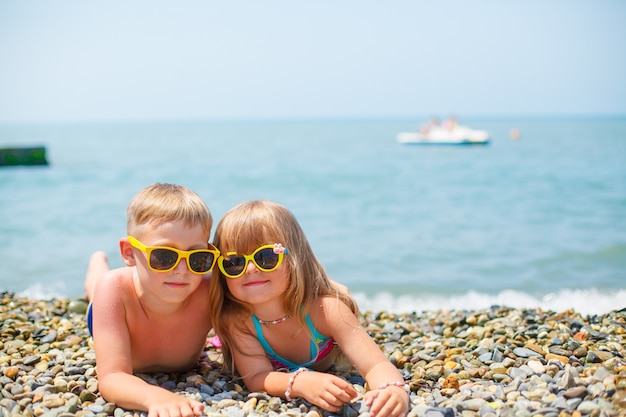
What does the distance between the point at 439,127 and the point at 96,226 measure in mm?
35539

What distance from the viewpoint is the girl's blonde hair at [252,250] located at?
3588 mm

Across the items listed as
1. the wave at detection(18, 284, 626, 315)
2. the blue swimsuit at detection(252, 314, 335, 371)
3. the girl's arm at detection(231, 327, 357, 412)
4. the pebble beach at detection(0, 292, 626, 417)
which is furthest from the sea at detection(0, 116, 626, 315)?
the girl's arm at detection(231, 327, 357, 412)

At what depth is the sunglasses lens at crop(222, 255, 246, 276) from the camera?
3558 mm

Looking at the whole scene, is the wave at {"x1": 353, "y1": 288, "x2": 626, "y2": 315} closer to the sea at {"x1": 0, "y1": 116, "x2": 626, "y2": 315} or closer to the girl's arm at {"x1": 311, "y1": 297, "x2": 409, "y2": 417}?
the sea at {"x1": 0, "y1": 116, "x2": 626, "y2": 315}

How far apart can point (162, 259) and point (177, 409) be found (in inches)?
32.6

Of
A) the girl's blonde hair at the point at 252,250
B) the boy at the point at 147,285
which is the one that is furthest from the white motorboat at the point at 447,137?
the boy at the point at 147,285

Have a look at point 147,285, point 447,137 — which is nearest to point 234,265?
point 147,285

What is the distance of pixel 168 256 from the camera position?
3.38 meters

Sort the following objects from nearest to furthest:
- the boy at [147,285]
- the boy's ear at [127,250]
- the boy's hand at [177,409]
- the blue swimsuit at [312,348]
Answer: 1. the boy's hand at [177,409]
2. the boy at [147,285]
3. the boy's ear at [127,250]
4. the blue swimsuit at [312,348]

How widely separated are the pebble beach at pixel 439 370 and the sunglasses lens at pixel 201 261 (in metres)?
0.73

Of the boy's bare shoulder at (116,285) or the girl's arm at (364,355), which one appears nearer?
the girl's arm at (364,355)

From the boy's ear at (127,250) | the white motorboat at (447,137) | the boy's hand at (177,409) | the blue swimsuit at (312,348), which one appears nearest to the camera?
the boy's hand at (177,409)

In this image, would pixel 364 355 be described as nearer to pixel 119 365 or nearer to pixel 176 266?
pixel 176 266

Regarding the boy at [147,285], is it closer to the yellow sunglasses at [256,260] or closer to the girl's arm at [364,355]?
the yellow sunglasses at [256,260]
